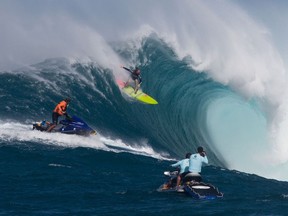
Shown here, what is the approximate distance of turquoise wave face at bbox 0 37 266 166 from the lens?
27.1 metres

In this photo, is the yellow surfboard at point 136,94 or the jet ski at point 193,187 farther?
the yellow surfboard at point 136,94

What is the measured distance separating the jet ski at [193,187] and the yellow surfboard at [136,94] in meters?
15.1

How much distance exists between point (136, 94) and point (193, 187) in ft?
56.3

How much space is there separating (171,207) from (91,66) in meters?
19.4

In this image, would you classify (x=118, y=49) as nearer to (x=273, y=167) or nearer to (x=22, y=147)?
(x=273, y=167)

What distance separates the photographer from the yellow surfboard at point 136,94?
110 feet

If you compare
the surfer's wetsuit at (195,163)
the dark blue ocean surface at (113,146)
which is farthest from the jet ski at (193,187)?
the dark blue ocean surface at (113,146)

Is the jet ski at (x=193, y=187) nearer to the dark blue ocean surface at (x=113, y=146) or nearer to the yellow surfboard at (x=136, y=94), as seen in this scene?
the dark blue ocean surface at (x=113, y=146)

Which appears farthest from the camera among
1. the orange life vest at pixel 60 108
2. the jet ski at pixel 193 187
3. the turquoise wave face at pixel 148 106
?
the turquoise wave face at pixel 148 106

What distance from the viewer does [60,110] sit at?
78.3 ft

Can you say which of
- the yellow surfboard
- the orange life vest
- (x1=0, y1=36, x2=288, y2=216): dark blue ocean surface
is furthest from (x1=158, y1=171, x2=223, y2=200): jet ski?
the yellow surfboard

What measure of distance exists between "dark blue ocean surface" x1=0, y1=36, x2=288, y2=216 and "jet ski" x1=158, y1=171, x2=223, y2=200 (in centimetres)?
29

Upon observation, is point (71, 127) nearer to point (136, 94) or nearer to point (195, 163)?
point (195, 163)

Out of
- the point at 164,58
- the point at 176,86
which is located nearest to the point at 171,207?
the point at 176,86
